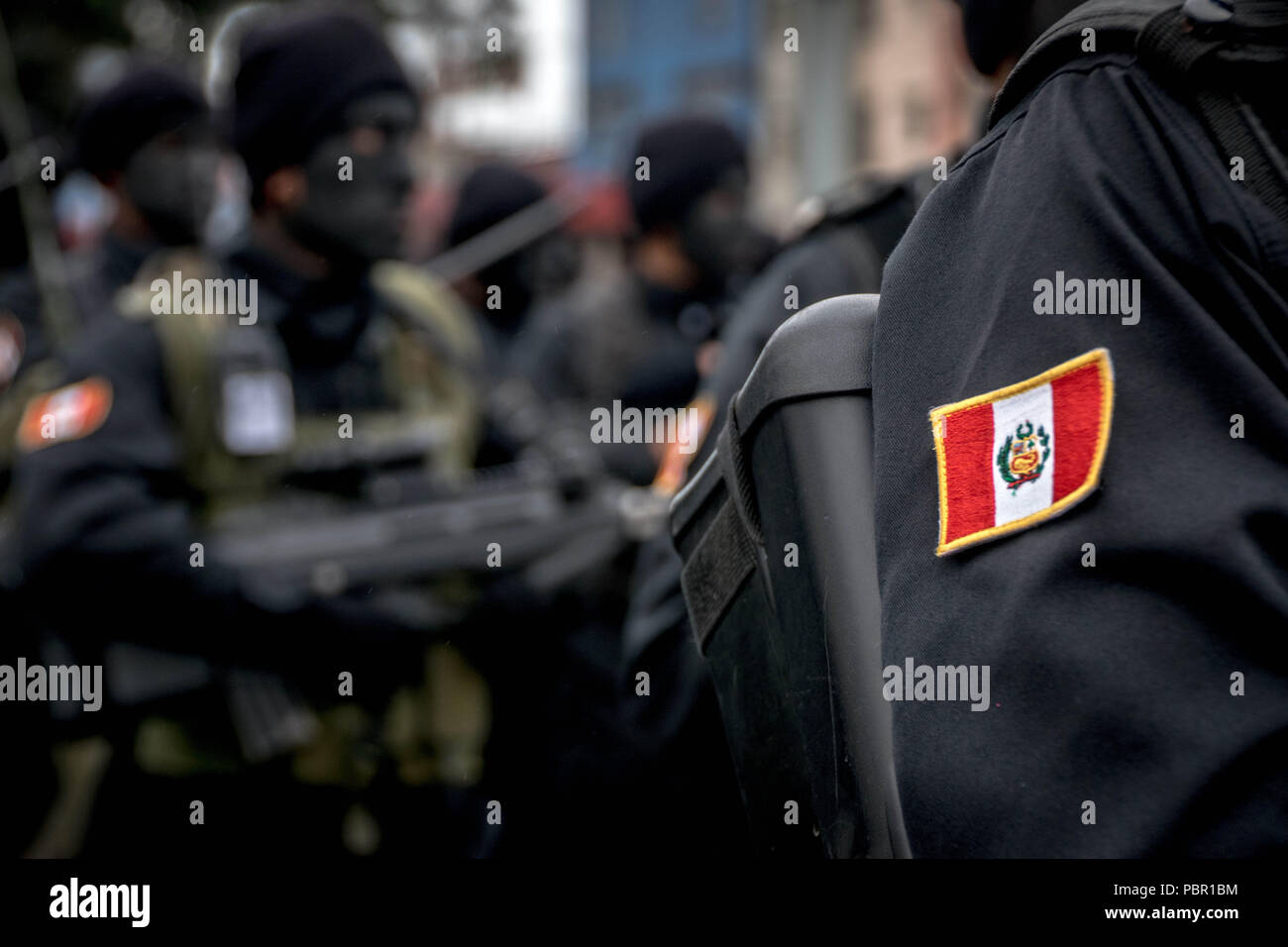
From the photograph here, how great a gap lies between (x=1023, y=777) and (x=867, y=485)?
0.28 metres

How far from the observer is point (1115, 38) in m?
0.95

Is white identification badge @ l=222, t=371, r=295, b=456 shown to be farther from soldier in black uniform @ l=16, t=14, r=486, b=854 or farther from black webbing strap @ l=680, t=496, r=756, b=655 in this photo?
black webbing strap @ l=680, t=496, r=756, b=655

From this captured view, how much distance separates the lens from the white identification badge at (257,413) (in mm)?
2908

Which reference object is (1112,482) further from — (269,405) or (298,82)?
(298,82)

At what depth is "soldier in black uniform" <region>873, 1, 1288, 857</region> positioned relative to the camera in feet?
2.69

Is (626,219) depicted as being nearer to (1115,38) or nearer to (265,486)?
(265,486)

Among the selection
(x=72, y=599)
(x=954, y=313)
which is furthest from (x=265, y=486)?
(x=954, y=313)

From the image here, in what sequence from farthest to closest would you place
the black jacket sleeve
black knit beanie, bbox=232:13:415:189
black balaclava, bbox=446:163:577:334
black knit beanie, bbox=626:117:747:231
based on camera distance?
black balaclava, bbox=446:163:577:334 → black knit beanie, bbox=626:117:747:231 → black knit beanie, bbox=232:13:415:189 → the black jacket sleeve

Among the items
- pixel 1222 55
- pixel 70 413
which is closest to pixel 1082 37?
pixel 1222 55

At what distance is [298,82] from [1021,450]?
2624 millimetres

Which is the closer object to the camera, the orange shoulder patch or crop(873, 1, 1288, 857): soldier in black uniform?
crop(873, 1, 1288, 857): soldier in black uniform

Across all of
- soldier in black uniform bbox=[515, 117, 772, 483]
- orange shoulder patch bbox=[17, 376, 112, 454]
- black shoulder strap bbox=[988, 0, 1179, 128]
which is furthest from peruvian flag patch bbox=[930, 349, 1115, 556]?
soldier in black uniform bbox=[515, 117, 772, 483]

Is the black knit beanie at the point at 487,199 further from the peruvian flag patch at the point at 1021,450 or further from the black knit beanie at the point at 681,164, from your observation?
the peruvian flag patch at the point at 1021,450
